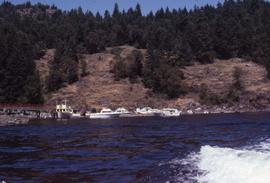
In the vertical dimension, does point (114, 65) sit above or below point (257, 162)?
above

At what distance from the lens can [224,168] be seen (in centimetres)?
2170

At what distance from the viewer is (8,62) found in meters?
Result: 157

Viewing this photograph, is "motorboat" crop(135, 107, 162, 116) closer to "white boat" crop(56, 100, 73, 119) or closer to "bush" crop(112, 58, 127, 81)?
"white boat" crop(56, 100, 73, 119)

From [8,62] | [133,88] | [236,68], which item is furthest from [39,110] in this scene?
[236,68]

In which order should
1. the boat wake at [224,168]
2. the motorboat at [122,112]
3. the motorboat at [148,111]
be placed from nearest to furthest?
the boat wake at [224,168] → the motorboat at [122,112] → the motorboat at [148,111]

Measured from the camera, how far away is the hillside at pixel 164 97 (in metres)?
164

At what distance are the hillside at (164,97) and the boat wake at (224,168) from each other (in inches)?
5329

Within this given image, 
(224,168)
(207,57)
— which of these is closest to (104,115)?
(207,57)

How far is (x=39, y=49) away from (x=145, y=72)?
4620 cm

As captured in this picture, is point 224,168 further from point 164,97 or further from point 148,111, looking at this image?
point 164,97

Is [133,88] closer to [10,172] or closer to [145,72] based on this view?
[145,72]

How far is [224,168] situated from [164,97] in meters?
148

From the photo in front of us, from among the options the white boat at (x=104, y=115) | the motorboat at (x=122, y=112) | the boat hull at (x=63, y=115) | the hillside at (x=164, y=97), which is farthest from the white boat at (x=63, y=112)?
the hillside at (x=164, y=97)

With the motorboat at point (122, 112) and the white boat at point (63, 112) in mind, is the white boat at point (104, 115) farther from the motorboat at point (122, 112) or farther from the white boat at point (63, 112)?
the white boat at point (63, 112)
